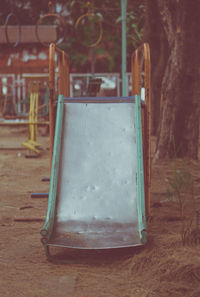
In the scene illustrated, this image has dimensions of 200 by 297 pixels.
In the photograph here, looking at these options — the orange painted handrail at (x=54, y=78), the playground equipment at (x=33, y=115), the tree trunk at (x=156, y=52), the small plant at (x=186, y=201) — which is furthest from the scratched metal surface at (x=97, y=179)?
the tree trunk at (x=156, y=52)

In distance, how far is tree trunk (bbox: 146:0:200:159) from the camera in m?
7.82

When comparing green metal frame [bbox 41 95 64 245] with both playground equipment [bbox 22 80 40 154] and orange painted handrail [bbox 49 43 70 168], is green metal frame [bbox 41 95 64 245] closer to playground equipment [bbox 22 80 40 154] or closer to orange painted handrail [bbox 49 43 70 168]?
orange painted handrail [bbox 49 43 70 168]

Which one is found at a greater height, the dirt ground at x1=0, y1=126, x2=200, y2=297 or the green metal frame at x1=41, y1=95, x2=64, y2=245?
the green metal frame at x1=41, y1=95, x2=64, y2=245

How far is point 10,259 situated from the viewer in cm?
358

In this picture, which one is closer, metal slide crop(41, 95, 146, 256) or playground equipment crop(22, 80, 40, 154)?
metal slide crop(41, 95, 146, 256)

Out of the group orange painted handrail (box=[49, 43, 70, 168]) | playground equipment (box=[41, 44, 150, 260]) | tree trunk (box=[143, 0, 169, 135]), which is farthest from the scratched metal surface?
tree trunk (box=[143, 0, 169, 135])

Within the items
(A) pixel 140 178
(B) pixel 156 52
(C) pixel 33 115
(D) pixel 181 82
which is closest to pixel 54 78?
(A) pixel 140 178

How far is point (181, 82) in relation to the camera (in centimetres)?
788

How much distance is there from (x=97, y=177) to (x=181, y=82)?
162 inches

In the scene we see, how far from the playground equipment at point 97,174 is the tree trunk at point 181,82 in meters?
3.36

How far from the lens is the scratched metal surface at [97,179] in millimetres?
3773

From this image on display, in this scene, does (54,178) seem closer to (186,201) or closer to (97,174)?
(97,174)

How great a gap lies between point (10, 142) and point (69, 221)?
9397 mm

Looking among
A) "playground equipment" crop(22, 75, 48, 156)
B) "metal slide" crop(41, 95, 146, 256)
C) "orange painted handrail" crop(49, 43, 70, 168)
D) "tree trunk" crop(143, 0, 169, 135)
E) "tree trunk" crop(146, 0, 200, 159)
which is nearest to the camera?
"metal slide" crop(41, 95, 146, 256)
